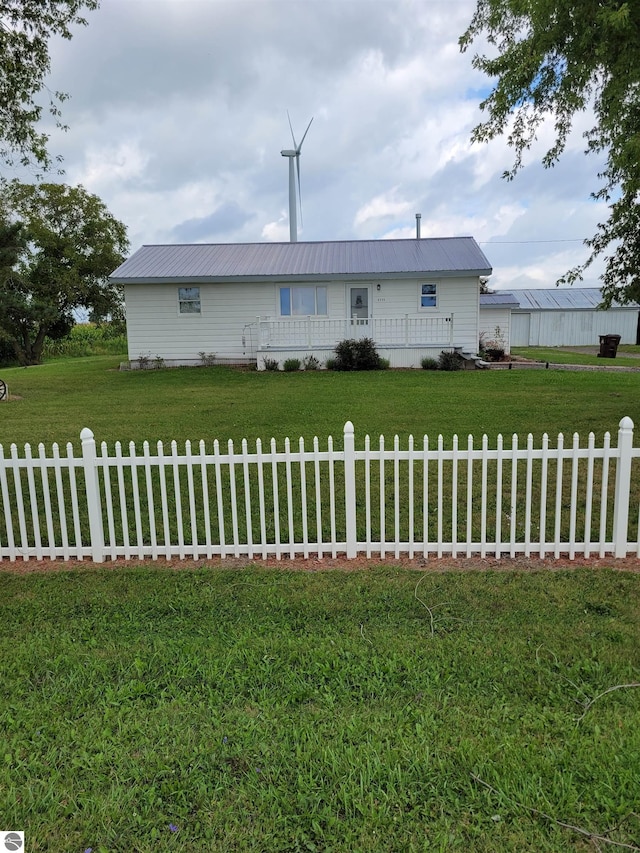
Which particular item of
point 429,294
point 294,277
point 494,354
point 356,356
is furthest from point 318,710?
point 494,354

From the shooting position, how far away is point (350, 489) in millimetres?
4922

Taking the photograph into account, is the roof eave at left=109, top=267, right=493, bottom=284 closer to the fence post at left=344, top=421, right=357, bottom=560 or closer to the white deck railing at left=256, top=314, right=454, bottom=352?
the white deck railing at left=256, top=314, right=454, bottom=352

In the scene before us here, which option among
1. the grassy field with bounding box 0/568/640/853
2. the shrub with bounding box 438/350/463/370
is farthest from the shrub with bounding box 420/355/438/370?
the grassy field with bounding box 0/568/640/853

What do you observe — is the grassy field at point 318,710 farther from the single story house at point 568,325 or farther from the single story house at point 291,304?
the single story house at point 568,325

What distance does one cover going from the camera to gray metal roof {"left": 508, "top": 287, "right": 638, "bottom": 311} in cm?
3788

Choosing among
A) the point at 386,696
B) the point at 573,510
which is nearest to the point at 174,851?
the point at 386,696

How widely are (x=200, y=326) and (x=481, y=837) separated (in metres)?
19.3

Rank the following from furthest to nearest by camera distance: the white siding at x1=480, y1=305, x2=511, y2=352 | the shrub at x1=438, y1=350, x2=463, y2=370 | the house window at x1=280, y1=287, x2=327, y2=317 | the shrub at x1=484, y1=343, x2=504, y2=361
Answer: the white siding at x1=480, y1=305, x2=511, y2=352 → the shrub at x1=484, y1=343, x2=504, y2=361 → the house window at x1=280, y1=287, x2=327, y2=317 → the shrub at x1=438, y1=350, x2=463, y2=370

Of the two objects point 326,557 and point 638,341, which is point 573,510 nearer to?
point 326,557

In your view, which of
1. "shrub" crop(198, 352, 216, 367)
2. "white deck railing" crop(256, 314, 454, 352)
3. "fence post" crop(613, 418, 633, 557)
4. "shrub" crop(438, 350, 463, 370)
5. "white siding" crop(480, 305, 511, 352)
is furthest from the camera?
"white siding" crop(480, 305, 511, 352)

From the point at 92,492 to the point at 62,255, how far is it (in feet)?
113

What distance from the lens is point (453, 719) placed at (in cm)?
285

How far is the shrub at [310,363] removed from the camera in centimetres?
1858

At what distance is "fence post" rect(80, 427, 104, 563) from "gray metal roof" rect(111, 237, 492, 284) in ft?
51.0
